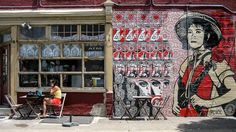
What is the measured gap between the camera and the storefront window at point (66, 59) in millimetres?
15641

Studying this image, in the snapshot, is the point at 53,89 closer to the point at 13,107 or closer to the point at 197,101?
the point at 13,107

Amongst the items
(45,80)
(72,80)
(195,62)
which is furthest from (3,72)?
(195,62)

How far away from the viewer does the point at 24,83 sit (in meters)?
16.0

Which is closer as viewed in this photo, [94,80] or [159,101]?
[159,101]

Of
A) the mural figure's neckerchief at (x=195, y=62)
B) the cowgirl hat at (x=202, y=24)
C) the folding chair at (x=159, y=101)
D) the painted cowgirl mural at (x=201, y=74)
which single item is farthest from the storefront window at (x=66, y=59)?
the mural figure's neckerchief at (x=195, y=62)

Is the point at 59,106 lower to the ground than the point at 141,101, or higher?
lower

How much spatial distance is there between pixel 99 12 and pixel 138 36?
5.23 feet

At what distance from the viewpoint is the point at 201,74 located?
15.5 metres

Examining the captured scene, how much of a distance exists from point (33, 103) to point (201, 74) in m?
5.94

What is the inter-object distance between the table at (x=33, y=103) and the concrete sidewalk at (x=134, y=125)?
66 centimetres

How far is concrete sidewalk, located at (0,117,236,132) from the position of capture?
1293 cm

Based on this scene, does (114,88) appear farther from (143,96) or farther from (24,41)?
(24,41)

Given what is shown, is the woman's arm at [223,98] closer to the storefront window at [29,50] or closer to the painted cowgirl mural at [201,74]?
the painted cowgirl mural at [201,74]

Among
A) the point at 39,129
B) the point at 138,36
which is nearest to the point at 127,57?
the point at 138,36
